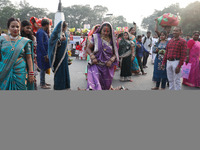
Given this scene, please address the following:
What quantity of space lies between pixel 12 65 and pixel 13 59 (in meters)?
0.09

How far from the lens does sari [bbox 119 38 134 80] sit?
686cm

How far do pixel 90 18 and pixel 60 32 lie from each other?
82.4m

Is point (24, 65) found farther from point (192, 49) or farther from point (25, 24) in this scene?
point (192, 49)

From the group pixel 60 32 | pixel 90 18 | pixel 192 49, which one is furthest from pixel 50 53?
pixel 90 18

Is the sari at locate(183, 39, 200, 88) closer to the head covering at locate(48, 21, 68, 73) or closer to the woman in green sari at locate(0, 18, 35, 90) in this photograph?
the head covering at locate(48, 21, 68, 73)

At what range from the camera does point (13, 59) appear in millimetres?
2912

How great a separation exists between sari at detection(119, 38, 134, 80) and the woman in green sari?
4.27 metres

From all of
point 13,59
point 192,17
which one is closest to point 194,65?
point 13,59

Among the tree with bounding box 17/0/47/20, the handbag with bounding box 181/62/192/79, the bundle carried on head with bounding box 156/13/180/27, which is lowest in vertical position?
the handbag with bounding box 181/62/192/79

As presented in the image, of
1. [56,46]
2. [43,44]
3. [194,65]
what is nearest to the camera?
[56,46]

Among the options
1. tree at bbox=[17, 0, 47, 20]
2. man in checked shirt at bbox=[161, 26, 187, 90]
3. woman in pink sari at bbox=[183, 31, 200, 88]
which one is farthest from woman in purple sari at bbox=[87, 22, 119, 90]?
tree at bbox=[17, 0, 47, 20]

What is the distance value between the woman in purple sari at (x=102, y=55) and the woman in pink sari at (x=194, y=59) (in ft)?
10.5

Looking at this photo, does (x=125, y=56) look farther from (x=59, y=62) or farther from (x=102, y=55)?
(x=102, y=55)

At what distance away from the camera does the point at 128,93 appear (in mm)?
1691
